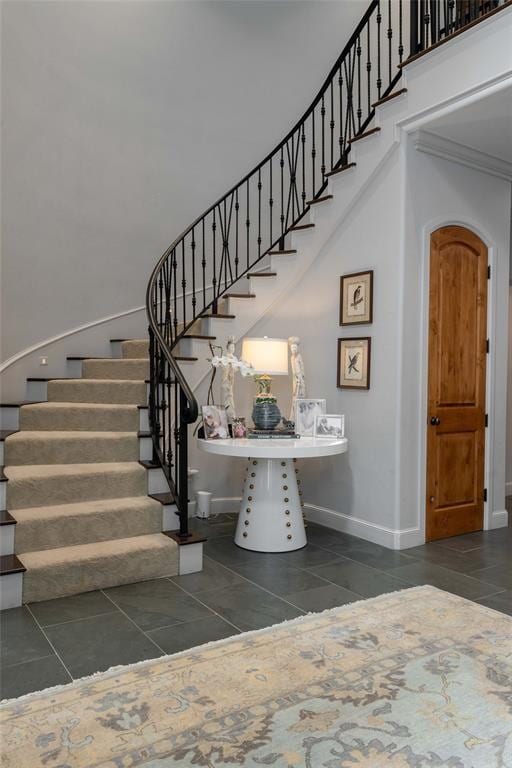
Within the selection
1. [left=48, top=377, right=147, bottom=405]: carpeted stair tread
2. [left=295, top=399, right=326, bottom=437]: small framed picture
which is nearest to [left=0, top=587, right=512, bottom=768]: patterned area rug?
[left=295, top=399, right=326, bottom=437]: small framed picture

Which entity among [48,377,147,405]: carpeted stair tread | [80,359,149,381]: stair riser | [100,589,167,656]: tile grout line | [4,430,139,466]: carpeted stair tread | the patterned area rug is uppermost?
[80,359,149,381]: stair riser

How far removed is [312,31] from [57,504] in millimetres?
5821

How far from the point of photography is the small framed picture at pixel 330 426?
428 cm

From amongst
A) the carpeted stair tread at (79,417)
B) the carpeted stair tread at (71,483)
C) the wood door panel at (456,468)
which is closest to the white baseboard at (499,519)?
the wood door panel at (456,468)

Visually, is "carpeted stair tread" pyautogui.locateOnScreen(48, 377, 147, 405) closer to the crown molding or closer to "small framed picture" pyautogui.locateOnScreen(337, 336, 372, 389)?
"small framed picture" pyautogui.locateOnScreen(337, 336, 372, 389)

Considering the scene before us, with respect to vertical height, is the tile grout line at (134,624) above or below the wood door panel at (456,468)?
below

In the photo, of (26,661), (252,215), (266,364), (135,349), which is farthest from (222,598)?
(252,215)

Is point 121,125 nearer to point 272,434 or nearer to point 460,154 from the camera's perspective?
point 460,154

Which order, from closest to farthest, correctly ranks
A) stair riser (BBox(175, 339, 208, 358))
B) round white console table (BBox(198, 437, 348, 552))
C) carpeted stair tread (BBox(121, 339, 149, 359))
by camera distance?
round white console table (BBox(198, 437, 348, 552))
stair riser (BBox(175, 339, 208, 358))
carpeted stair tread (BBox(121, 339, 149, 359))

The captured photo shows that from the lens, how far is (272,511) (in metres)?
3.99

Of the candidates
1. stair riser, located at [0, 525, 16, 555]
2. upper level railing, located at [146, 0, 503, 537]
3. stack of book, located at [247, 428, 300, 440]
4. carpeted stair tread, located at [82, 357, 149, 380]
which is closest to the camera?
stair riser, located at [0, 525, 16, 555]

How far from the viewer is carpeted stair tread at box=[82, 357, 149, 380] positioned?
5027 mm

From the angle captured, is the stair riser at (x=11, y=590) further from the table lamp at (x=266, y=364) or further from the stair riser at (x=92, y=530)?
the table lamp at (x=266, y=364)

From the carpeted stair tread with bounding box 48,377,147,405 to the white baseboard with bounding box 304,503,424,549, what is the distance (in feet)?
5.43
